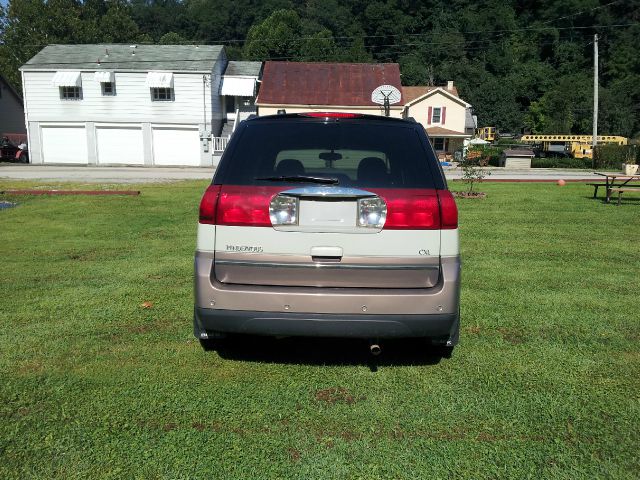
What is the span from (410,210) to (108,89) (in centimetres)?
3789

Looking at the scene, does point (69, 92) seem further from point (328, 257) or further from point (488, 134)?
point (488, 134)

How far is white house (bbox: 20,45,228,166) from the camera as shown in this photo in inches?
1463

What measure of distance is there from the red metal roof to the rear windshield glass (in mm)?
36353

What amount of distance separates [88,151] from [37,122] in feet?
12.7

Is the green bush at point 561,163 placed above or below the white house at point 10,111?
below

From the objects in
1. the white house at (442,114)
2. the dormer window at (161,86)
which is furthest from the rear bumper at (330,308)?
the white house at (442,114)

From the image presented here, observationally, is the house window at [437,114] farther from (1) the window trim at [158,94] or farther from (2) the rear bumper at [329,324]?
(2) the rear bumper at [329,324]

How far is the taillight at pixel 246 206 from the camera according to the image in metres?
3.71

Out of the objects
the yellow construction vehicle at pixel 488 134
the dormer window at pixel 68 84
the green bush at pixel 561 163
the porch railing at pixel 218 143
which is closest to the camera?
the dormer window at pixel 68 84

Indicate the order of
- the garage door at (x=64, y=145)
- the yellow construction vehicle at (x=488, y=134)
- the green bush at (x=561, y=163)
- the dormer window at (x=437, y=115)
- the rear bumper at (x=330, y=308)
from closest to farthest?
the rear bumper at (x=330, y=308) < the garage door at (x=64, y=145) < the green bush at (x=561, y=163) < the dormer window at (x=437, y=115) < the yellow construction vehicle at (x=488, y=134)

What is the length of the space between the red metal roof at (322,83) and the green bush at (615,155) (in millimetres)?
13551

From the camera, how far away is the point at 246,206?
373cm

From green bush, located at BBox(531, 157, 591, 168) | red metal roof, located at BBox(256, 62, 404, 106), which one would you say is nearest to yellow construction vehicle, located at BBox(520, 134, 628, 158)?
green bush, located at BBox(531, 157, 591, 168)

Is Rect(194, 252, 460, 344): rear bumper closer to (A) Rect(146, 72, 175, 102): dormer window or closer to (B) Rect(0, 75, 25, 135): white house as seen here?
(A) Rect(146, 72, 175, 102): dormer window
